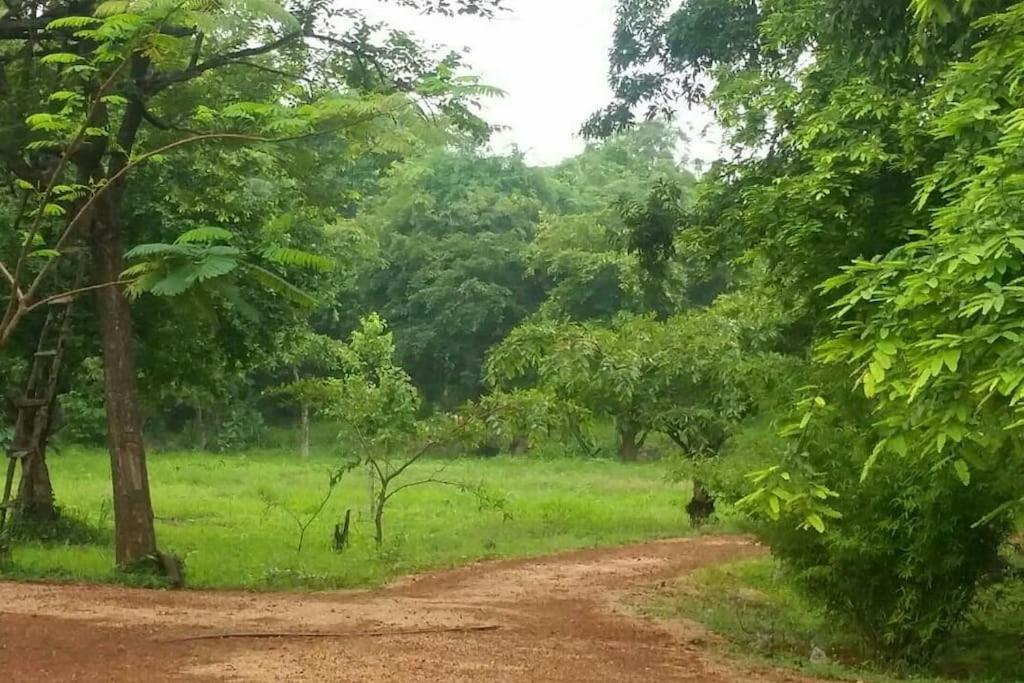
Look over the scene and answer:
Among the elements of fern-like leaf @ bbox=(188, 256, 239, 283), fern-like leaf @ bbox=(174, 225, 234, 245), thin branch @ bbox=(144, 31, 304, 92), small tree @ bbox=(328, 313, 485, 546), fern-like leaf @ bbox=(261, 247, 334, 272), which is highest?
thin branch @ bbox=(144, 31, 304, 92)

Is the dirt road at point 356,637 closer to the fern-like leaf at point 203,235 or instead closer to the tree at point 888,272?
the tree at point 888,272

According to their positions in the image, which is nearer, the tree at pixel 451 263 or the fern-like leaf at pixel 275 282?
the fern-like leaf at pixel 275 282

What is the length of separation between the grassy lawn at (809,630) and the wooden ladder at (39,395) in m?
7.24

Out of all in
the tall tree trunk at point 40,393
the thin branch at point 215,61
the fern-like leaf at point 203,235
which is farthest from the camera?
the tall tree trunk at point 40,393

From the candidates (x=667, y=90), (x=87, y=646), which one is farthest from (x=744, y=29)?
(x=87, y=646)

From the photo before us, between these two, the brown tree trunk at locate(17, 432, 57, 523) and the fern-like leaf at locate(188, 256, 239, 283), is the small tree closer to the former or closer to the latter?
the brown tree trunk at locate(17, 432, 57, 523)

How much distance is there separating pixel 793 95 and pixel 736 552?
866 cm

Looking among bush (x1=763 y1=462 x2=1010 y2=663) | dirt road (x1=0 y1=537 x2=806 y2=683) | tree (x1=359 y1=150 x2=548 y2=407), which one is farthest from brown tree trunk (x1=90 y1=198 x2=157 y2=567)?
tree (x1=359 y1=150 x2=548 y2=407)

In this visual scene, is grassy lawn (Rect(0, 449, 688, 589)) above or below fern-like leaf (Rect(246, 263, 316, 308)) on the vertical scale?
below

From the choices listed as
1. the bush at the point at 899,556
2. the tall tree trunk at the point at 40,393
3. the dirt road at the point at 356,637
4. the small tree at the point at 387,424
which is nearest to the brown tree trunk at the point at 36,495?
the tall tree trunk at the point at 40,393

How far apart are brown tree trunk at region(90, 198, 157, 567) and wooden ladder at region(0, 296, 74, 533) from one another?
705mm

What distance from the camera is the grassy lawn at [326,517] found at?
531 inches

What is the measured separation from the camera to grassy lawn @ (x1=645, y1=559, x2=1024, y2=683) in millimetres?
9195

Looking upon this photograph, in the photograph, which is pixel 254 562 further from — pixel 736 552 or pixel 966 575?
pixel 966 575
